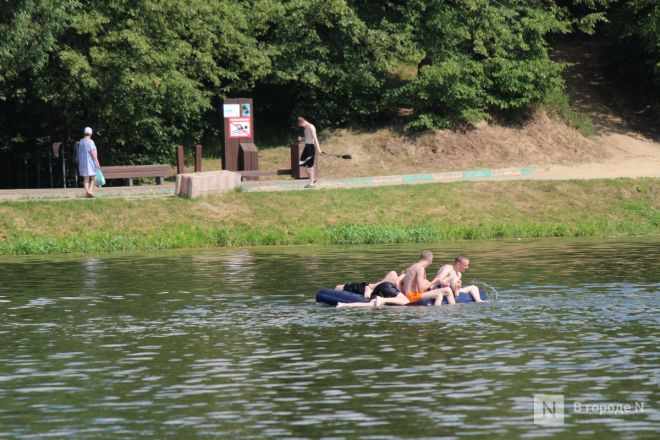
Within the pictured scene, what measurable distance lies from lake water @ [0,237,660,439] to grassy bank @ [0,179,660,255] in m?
5.13

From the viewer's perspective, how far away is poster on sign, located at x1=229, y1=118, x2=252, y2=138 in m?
42.2

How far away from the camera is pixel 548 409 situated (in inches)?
552

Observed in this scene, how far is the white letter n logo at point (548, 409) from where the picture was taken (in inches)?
532

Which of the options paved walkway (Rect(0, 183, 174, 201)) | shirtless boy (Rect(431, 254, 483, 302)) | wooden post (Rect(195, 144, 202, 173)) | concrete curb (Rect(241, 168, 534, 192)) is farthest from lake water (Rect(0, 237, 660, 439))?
wooden post (Rect(195, 144, 202, 173))

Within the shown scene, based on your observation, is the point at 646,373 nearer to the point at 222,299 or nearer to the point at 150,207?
the point at 222,299

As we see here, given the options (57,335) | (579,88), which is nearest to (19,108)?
(579,88)

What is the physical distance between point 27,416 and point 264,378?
3130 mm

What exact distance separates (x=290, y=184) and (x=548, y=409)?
25682 millimetres

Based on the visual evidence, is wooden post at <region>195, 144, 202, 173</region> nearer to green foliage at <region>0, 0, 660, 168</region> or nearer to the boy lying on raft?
green foliage at <region>0, 0, 660, 168</region>

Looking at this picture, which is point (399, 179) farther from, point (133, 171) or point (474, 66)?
point (133, 171)

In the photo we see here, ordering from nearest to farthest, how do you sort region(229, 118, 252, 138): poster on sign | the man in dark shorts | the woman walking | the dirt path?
the woman walking < the man in dark shorts < region(229, 118, 252, 138): poster on sign < the dirt path

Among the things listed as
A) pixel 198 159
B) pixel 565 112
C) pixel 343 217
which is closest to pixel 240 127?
pixel 198 159

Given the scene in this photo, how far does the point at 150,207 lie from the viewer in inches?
1385

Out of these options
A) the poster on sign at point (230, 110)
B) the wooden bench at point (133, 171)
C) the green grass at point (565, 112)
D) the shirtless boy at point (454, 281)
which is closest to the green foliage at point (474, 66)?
the green grass at point (565, 112)
